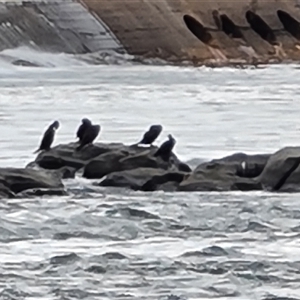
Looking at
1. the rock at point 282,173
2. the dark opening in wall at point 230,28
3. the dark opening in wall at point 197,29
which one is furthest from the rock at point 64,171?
the dark opening in wall at point 230,28

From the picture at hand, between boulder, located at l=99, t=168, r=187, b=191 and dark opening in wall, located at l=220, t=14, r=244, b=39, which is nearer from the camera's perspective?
boulder, located at l=99, t=168, r=187, b=191

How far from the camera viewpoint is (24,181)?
4711mm

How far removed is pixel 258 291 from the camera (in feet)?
11.2

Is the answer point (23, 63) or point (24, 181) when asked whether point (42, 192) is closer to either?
point (24, 181)

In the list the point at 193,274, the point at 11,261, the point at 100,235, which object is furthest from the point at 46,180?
the point at 193,274

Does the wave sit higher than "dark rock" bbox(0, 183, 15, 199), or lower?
higher

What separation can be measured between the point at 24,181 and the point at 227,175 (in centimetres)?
95

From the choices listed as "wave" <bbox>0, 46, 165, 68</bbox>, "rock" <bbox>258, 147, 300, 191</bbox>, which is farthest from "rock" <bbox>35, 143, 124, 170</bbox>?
"wave" <bbox>0, 46, 165, 68</bbox>

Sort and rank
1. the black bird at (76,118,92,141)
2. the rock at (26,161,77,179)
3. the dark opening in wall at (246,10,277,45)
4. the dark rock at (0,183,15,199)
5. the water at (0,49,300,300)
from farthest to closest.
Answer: the dark opening in wall at (246,10,277,45)
the black bird at (76,118,92,141)
the rock at (26,161,77,179)
the dark rock at (0,183,15,199)
the water at (0,49,300,300)

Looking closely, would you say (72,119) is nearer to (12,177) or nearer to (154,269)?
(12,177)

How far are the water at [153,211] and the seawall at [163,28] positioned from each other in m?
1.08

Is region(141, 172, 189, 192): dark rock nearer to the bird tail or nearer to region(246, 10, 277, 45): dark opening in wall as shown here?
the bird tail

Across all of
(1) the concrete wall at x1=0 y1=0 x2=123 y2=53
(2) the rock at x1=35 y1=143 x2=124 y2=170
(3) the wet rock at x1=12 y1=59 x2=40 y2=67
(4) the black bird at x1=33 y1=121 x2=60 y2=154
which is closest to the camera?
(2) the rock at x1=35 y1=143 x2=124 y2=170

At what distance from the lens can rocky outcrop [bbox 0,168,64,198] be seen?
4.67 m
